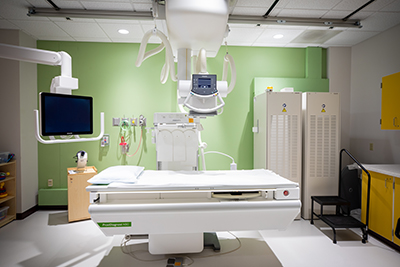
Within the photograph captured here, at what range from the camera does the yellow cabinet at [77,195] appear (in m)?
3.53

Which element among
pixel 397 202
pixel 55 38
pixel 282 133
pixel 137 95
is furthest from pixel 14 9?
pixel 397 202

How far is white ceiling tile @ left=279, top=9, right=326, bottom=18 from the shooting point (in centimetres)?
306

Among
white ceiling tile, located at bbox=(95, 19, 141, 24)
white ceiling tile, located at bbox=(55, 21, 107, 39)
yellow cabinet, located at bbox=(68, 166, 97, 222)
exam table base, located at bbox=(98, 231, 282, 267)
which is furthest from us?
yellow cabinet, located at bbox=(68, 166, 97, 222)

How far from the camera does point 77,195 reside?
11.6 feet

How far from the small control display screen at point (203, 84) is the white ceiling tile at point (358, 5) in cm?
199

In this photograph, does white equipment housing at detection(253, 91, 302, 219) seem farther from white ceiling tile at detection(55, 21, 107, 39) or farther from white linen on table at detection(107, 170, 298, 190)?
white ceiling tile at detection(55, 21, 107, 39)

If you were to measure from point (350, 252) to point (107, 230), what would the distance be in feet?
8.57

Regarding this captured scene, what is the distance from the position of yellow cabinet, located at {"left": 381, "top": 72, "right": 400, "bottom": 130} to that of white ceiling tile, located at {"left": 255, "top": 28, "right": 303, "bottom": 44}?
138 centimetres

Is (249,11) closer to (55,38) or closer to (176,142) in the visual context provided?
(176,142)

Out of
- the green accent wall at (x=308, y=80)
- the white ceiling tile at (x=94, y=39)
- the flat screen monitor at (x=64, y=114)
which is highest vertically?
the white ceiling tile at (x=94, y=39)

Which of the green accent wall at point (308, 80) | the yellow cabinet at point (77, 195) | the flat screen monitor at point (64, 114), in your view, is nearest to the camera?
the flat screen monitor at point (64, 114)

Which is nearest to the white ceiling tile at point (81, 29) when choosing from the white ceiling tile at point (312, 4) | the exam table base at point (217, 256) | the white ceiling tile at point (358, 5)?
the white ceiling tile at point (312, 4)

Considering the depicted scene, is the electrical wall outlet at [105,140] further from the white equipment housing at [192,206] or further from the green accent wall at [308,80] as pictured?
the green accent wall at [308,80]

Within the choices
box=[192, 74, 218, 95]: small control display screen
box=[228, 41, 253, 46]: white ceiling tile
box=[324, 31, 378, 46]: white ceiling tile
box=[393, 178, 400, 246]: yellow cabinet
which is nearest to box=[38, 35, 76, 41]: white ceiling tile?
box=[228, 41, 253, 46]: white ceiling tile
